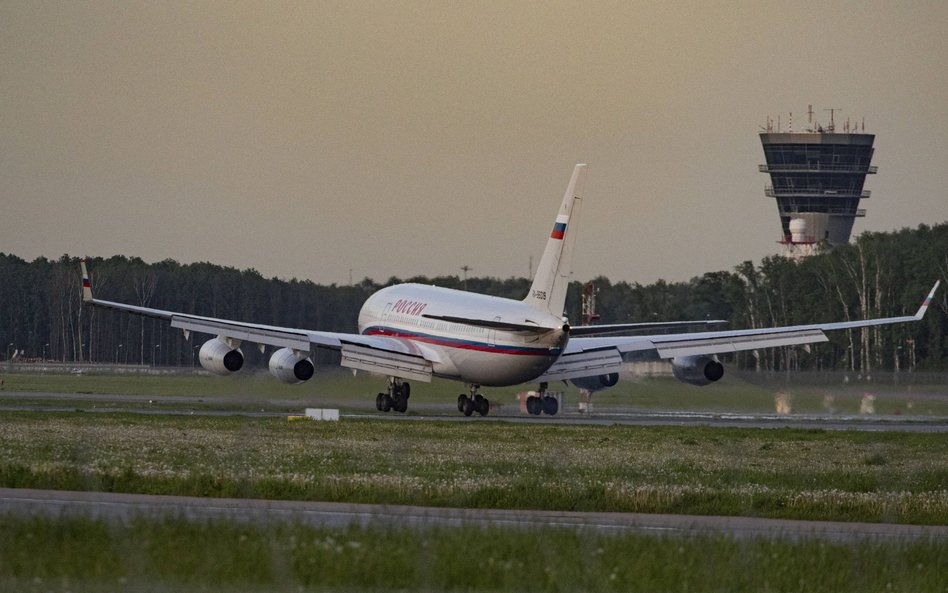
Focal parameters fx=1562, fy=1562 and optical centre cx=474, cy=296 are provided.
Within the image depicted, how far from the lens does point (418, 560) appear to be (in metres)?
16.8

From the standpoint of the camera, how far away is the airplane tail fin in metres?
56.2

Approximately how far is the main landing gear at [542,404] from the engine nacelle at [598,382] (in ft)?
5.89

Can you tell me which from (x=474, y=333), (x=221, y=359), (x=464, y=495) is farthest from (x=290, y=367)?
(x=464, y=495)

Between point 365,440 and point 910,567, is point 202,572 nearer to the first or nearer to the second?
point 910,567

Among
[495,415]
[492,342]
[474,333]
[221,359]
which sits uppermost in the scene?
[474,333]

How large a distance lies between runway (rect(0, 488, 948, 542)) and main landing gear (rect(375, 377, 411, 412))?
3631cm

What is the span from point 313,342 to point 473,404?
669cm

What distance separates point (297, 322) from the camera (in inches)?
3477

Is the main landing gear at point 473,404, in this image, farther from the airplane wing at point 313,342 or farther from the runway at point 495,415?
the airplane wing at point 313,342

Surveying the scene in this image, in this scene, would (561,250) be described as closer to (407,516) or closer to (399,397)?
(399,397)

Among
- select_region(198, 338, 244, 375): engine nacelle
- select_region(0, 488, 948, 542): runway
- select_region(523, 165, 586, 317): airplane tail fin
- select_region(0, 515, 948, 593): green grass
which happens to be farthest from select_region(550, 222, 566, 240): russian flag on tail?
select_region(0, 515, 948, 593): green grass

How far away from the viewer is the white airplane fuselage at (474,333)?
56.2 metres

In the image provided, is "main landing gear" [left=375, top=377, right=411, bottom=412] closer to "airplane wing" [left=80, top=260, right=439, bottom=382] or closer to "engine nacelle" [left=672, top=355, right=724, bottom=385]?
"airplane wing" [left=80, top=260, right=439, bottom=382]

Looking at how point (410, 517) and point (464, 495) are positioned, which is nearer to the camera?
point (410, 517)
